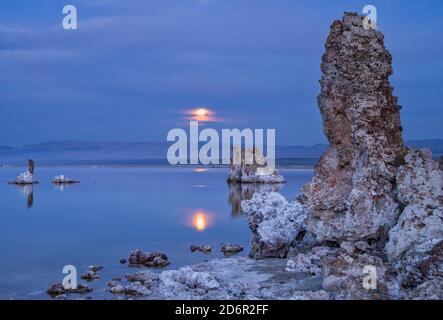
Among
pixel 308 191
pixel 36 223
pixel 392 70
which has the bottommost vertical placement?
pixel 36 223

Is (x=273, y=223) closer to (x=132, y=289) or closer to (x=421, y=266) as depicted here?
(x=132, y=289)

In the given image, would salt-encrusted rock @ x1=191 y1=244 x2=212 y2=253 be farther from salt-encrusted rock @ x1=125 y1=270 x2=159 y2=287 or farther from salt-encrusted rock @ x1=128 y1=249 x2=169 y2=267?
salt-encrusted rock @ x1=125 y1=270 x2=159 y2=287

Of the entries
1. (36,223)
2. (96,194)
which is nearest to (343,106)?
(36,223)

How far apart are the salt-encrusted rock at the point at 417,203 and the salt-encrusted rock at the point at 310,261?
1417mm

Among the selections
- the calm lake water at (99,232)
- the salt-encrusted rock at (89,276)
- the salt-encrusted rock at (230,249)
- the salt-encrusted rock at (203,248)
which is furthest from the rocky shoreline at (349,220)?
the salt-encrusted rock at (203,248)

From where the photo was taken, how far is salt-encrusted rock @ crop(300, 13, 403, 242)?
1278cm

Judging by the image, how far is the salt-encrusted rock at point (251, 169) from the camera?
183ft

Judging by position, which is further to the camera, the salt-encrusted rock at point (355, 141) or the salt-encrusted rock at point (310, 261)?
the salt-encrusted rock at point (355, 141)

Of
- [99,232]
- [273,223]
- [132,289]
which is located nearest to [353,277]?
[132,289]

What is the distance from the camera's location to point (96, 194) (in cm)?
4275

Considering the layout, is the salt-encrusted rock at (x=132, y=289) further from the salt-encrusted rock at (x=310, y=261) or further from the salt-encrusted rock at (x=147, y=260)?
the salt-encrusted rock at (x=147, y=260)

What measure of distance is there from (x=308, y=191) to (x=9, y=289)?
6603mm

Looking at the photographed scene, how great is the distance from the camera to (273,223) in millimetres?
14875
